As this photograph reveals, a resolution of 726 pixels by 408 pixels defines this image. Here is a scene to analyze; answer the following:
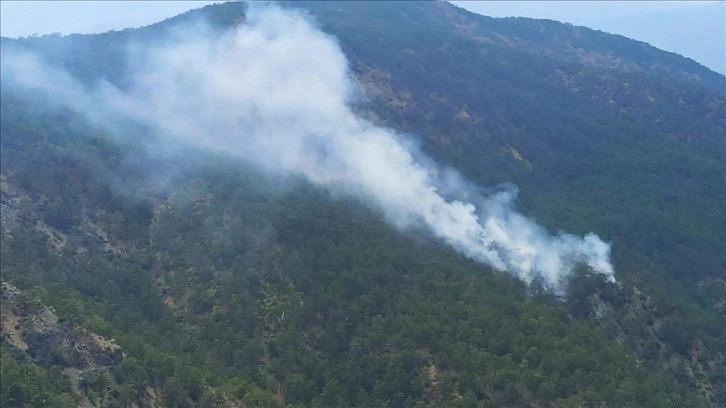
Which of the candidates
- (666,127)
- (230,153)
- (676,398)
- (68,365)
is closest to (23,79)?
(230,153)

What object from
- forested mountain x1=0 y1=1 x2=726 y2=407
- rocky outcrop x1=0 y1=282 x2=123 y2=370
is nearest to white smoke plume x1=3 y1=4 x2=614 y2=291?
forested mountain x1=0 y1=1 x2=726 y2=407

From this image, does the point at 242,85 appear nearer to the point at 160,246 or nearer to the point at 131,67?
the point at 131,67

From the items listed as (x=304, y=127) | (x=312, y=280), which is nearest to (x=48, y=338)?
(x=312, y=280)

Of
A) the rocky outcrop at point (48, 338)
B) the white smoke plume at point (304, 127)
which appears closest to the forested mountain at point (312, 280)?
the rocky outcrop at point (48, 338)

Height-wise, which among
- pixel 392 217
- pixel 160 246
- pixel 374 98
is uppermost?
pixel 374 98

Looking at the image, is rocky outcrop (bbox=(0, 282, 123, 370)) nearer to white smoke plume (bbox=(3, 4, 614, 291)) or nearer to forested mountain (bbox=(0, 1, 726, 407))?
forested mountain (bbox=(0, 1, 726, 407))

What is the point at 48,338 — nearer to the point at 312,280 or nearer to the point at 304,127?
the point at 312,280
